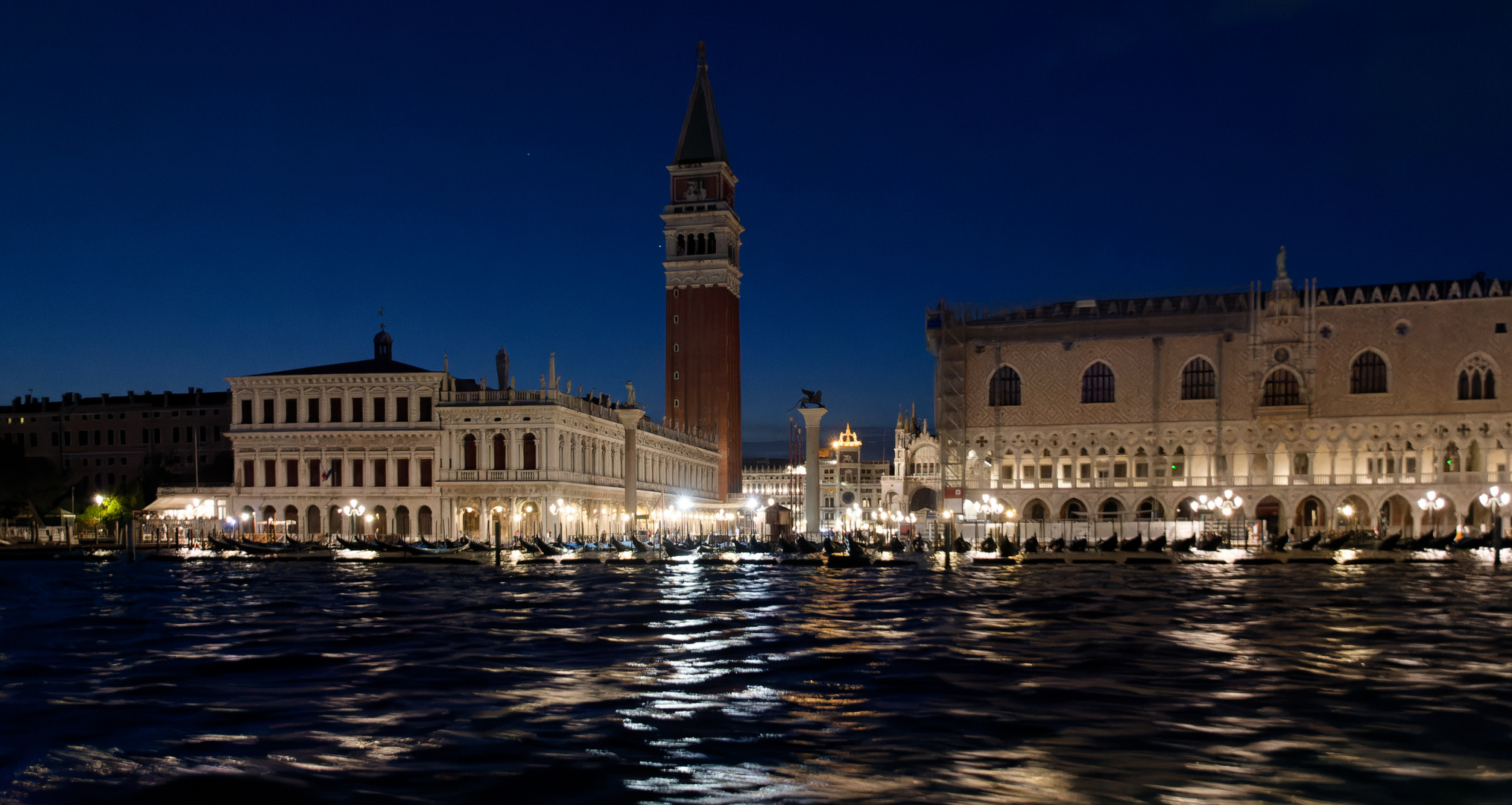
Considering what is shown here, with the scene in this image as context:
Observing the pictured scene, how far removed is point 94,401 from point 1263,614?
285 feet

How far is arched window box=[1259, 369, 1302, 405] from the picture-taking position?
2680 inches

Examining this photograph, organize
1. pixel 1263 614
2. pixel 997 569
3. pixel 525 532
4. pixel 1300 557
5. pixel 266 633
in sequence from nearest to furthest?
pixel 266 633 < pixel 1263 614 < pixel 997 569 < pixel 1300 557 < pixel 525 532

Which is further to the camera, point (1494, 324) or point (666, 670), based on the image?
A: point (1494, 324)

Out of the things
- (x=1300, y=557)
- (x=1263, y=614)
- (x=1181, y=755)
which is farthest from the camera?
(x=1300, y=557)

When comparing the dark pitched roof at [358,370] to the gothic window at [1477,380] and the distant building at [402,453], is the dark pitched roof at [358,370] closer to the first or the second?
the distant building at [402,453]

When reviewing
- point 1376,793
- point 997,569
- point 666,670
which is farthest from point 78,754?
point 997,569

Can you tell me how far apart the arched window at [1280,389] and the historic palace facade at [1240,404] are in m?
0.09

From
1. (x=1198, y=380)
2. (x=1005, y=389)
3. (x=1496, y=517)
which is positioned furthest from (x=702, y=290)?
(x=1496, y=517)

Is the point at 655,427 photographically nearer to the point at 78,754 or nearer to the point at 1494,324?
the point at 1494,324

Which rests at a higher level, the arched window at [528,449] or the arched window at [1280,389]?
the arched window at [1280,389]

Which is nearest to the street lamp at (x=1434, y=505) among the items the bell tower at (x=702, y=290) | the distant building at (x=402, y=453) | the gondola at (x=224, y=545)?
the distant building at (x=402, y=453)

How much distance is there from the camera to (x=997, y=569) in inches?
1750

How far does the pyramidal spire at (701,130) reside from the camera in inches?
3760

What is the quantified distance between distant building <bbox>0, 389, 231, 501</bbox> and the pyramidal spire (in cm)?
3700
